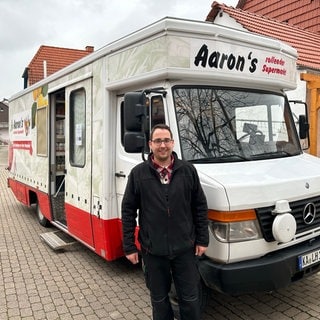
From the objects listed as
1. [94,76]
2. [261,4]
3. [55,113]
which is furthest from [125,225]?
[261,4]

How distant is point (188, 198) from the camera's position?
2.95 meters

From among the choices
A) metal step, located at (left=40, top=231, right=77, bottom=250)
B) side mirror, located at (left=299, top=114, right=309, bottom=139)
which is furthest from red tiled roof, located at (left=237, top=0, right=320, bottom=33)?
metal step, located at (left=40, top=231, right=77, bottom=250)

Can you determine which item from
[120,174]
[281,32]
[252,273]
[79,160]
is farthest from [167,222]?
[281,32]

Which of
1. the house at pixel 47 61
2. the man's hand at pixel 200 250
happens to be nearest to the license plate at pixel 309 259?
the man's hand at pixel 200 250

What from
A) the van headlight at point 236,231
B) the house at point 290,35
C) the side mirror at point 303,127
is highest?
the house at point 290,35

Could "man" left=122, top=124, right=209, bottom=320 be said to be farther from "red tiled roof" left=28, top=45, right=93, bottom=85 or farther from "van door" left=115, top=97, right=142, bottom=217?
"red tiled roof" left=28, top=45, right=93, bottom=85

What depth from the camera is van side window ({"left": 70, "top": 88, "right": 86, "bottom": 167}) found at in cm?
511

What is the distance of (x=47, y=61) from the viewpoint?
23.9m

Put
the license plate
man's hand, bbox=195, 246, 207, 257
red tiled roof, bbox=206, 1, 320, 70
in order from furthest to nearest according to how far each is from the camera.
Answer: red tiled roof, bbox=206, 1, 320, 70 → the license plate → man's hand, bbox=195, 246, 207, 257

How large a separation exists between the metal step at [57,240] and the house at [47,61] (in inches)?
703

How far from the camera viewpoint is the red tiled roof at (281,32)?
10.6 m

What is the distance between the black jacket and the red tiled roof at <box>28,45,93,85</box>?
839 inches

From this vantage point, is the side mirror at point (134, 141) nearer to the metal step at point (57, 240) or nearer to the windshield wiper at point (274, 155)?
the windshield wiper at point (274, 155)

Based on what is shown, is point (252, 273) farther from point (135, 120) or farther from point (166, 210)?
point (135, 120)
